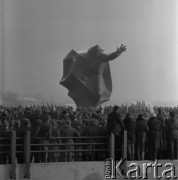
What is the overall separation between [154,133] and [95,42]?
4525 mm

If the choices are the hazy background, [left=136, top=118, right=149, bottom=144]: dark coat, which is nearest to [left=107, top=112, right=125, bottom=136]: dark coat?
[left=136, top=118, right=149, bottom=144]: dark coat

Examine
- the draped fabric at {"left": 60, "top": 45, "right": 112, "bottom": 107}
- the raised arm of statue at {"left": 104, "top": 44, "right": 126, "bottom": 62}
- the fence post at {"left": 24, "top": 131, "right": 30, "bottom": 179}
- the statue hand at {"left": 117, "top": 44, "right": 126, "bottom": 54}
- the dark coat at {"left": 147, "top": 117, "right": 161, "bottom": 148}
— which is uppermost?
the statue hand at {"left": 117, "top": 44, "right": 126, "bottom": 54}

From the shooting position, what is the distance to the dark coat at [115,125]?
1596 centimetres

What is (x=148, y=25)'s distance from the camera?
67.4ft

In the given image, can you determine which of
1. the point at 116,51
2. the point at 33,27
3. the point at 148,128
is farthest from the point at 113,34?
the point at 148,128

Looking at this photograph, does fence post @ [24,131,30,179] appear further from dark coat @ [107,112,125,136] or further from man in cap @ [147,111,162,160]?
man in cap @ [147,111,162,160]

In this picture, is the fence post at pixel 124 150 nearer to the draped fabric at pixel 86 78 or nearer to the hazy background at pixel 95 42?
the hazy background at pixel 95 42

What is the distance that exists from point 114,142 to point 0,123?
2.49 metres

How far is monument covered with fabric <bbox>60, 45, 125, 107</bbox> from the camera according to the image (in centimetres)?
1997

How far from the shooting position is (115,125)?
16.0m

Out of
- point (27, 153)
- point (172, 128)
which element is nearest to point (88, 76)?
point (172, 128)

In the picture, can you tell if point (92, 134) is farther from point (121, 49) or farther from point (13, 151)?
point (121, 49)

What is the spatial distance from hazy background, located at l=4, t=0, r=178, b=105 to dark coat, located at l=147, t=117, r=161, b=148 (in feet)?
12.0

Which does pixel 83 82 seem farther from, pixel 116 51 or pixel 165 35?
pixel 165 35
